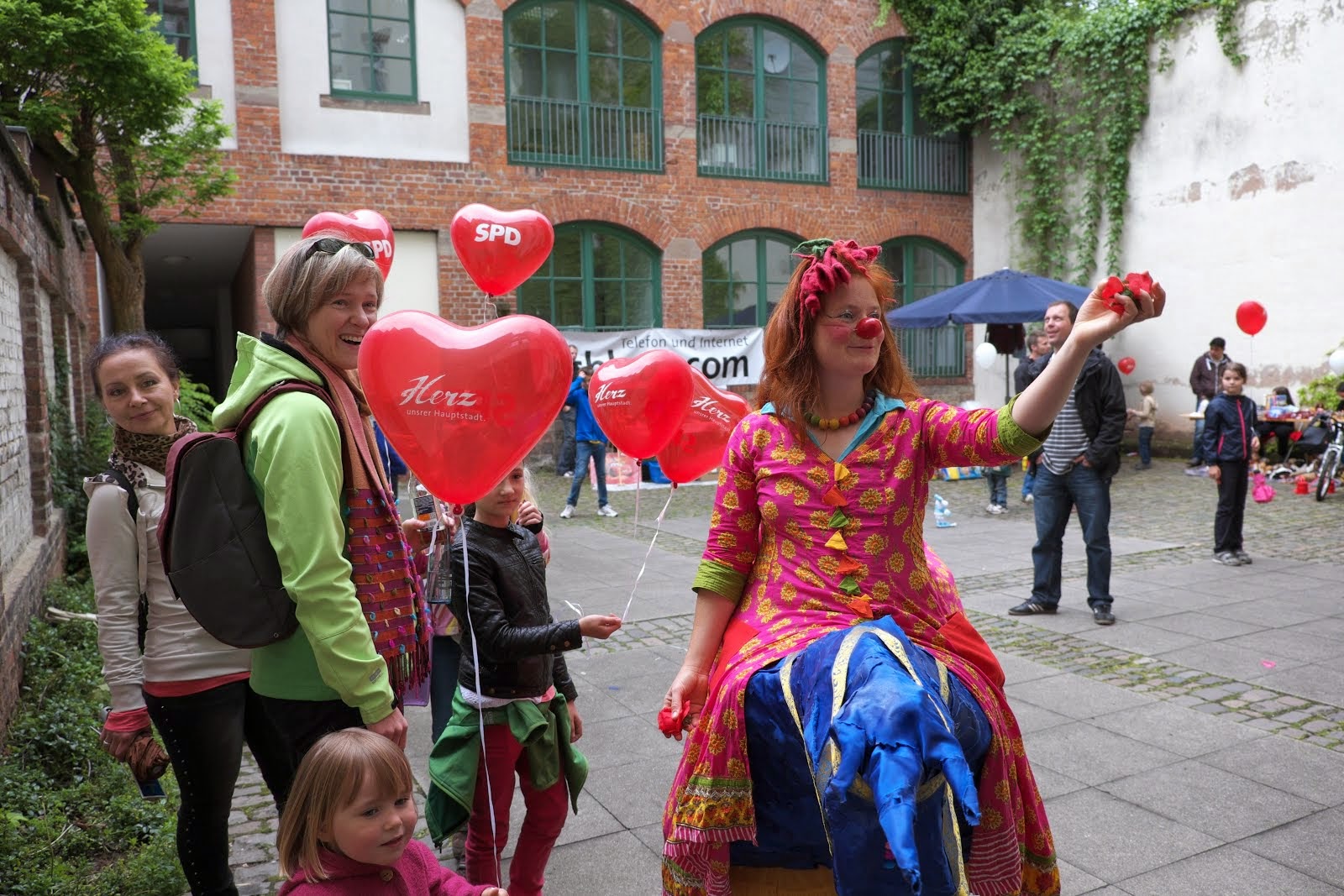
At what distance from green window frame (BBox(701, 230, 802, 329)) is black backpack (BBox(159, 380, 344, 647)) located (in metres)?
15.4

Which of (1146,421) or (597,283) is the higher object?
(597,283)

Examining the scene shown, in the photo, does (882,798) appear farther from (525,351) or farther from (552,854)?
(552,854)

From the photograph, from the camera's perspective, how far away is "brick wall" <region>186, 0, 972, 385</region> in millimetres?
13859

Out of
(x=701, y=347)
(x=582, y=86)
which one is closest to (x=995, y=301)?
(x=701, y=347)

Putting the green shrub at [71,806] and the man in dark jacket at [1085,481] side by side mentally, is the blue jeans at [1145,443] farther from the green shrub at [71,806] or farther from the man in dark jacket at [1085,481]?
the green shrub at [71,806]

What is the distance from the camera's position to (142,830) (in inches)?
144

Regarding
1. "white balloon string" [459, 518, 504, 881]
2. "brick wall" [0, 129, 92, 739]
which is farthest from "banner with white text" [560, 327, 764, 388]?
"white balloon string" [459, 518, 504, 881]

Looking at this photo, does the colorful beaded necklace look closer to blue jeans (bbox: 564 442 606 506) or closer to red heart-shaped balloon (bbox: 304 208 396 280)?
red heart-shaped balloon (bbox: 304 208 396 280)

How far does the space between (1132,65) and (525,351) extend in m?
16.6

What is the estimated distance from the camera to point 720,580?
98.9 inches

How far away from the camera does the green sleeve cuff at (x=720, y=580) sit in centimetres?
251

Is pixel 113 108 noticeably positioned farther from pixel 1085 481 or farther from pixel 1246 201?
pixel 1246 201

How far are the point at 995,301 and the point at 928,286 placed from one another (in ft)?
19.6

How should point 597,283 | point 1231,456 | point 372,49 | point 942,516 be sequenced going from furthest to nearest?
point 597,283 → point 372,49 → point 942,516 → point 1231,456
